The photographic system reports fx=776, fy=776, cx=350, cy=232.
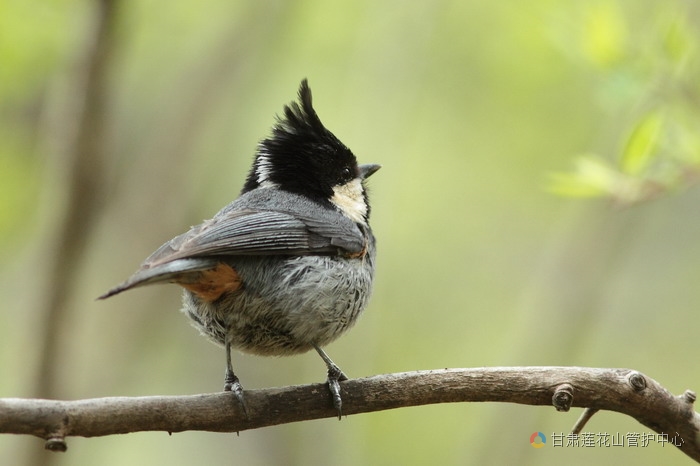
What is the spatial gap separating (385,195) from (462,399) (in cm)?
233

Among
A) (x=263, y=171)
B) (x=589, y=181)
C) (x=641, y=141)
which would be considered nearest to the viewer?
(x=641, y=141)

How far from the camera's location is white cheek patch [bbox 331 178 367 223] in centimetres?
383

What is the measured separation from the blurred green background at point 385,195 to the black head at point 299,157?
938mm

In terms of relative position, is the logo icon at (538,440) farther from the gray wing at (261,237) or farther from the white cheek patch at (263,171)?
the white cheek patch at (263,171)

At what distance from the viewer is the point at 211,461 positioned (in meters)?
6.12

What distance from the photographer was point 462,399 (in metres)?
2.69

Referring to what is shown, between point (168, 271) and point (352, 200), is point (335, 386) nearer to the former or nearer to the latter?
point (168, 271)

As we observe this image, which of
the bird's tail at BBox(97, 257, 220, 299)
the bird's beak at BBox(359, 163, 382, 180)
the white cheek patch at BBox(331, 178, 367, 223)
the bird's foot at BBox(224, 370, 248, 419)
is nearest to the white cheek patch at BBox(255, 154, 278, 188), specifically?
the white cheek patch at BBox(331, 178, 367, 223)

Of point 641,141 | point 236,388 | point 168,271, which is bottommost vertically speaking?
point 236,388

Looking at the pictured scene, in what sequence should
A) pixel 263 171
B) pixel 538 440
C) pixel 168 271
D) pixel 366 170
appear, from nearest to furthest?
pixel 168 271
pixel 263 171
pixel 538 440
pixel 366 170

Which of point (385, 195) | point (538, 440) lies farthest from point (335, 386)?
point (385, 195)

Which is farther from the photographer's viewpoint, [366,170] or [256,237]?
[366,170]

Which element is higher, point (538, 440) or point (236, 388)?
point (236, 388)

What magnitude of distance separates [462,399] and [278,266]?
3.08ft
